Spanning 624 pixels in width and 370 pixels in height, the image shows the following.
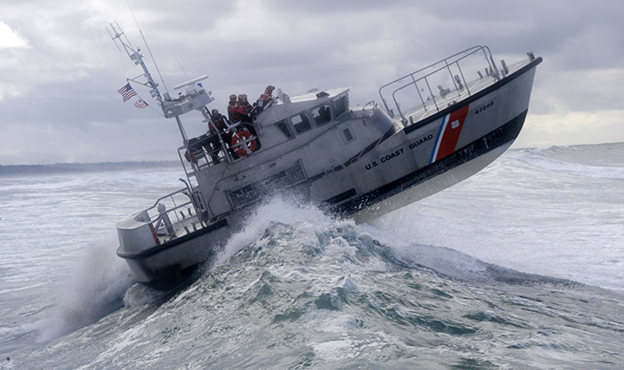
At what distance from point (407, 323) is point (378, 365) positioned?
1.24 metres

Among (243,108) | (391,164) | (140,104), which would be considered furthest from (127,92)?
(391,164)

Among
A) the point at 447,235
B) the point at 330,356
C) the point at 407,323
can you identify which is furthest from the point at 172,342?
the point at 447,235

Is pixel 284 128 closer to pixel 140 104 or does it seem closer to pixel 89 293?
pixel 140 104

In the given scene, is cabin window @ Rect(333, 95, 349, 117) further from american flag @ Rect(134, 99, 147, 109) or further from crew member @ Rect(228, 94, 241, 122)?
american flag @ Rect(134, 99, 147, 109)

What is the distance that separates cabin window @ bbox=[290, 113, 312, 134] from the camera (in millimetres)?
9641

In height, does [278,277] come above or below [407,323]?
above

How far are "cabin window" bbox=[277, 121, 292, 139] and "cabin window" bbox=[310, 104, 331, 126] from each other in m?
0.55

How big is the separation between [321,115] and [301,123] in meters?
0.42

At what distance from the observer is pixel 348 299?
5844mm

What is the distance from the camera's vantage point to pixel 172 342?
6.11 m

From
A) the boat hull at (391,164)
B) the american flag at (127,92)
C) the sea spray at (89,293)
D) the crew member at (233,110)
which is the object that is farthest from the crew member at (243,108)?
the sea spray at (89,293)

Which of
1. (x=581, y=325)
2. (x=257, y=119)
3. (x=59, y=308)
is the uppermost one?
(x=257, y=119)

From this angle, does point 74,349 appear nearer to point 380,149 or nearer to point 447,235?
point 380,149

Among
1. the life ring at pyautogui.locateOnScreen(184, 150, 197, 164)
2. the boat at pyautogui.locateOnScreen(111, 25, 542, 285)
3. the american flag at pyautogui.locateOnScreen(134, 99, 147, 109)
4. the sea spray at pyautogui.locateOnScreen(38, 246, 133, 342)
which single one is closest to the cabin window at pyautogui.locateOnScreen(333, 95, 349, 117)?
the boat at pyautogui.locateOnScreen(111, 25, 542, 285)
